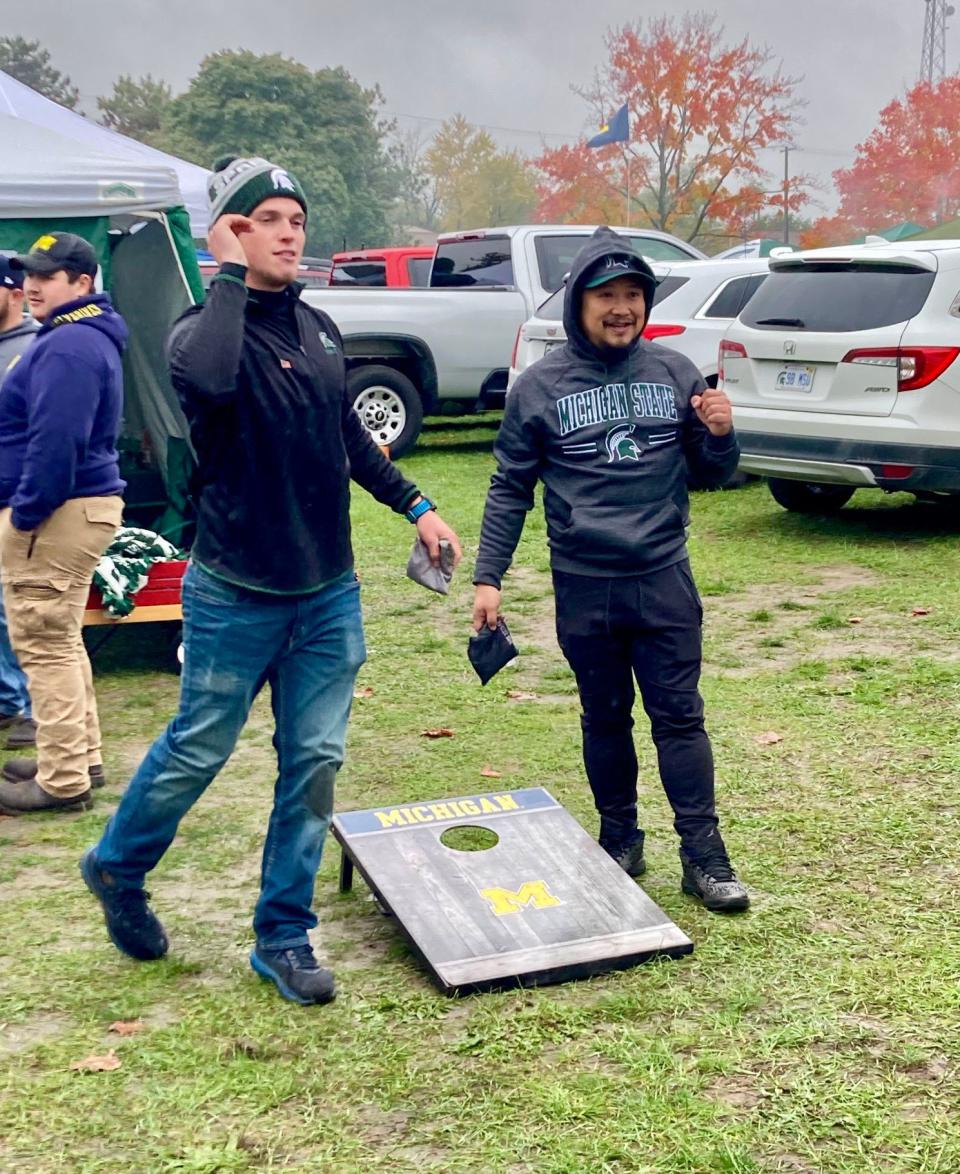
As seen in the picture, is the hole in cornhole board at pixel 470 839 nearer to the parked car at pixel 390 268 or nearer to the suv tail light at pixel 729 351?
the suv tail light at pixel 729 351

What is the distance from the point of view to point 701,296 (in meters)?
11.6

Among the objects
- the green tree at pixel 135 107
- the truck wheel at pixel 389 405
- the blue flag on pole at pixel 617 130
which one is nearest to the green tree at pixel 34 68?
the green tree at pixel 135 107

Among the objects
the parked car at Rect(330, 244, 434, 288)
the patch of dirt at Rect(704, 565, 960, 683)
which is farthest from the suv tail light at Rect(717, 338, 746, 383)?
the parked car at Rect(330, 244, 434, 288)

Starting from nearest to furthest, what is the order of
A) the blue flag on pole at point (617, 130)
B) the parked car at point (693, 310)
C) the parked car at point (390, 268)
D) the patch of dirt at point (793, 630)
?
the patch of dirt at point (793, 630), the parked car at point (693, 310), the parked car at point (390, 268), the blue flag on pole at point (617, 130)

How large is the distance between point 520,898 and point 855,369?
18.8 feet

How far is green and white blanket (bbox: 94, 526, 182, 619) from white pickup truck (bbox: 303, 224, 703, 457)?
623 cm

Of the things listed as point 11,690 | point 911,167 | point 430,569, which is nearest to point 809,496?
point 11,690

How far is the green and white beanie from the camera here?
126 inches

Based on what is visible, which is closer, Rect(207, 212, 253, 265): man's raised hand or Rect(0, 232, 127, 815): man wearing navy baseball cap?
Rect(207, 212, 253, 265): man's raised hand

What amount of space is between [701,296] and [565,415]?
26.6 feet

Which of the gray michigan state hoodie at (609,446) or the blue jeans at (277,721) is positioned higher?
the gray michigan state hoodie at (609,446)

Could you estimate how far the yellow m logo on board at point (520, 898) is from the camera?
3797 mm

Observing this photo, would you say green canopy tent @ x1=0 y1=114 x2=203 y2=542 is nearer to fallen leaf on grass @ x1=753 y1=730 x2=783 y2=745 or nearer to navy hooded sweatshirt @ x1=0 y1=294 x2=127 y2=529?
navy hooded sweatshirt @ x1=0 y1=294 x2=127 y2=529

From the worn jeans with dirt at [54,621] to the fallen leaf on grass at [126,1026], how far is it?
1607mm
